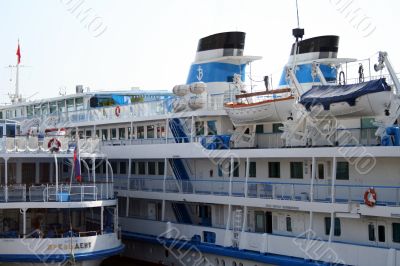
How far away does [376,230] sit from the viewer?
2116cm

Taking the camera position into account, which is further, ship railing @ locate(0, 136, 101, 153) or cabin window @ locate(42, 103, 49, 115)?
cabin window @ locate(42, 103, 49, 115)

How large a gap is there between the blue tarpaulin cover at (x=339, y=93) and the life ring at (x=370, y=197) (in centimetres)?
290

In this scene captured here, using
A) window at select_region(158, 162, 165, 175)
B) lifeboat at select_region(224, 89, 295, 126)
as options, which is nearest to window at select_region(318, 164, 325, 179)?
lifeboat at select_region(224, 89, 295, 126)

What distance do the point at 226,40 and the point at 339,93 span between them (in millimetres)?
8650

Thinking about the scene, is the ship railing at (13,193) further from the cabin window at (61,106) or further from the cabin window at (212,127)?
the cabin window at (61,106)

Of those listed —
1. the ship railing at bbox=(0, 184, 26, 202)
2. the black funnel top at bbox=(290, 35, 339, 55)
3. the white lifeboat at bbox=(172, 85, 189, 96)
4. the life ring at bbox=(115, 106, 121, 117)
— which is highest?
the black funnel top at bbox=(290, 35, 339, 55)

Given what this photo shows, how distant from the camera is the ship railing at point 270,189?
21.0m

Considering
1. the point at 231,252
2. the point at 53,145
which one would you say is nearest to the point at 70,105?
the point at 53,145

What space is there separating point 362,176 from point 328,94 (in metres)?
2.93

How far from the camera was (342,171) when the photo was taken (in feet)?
74.7

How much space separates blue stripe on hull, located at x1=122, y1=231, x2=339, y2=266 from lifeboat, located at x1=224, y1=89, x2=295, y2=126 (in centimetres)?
490

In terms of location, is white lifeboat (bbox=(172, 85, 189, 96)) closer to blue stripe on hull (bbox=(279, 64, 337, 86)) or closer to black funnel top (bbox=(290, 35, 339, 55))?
blue stripe on hull (bbox=(279, 64, 337, 86))

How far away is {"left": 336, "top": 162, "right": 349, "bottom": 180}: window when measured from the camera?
22566 mm

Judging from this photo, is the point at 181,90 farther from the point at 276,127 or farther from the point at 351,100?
the point at 351,100
